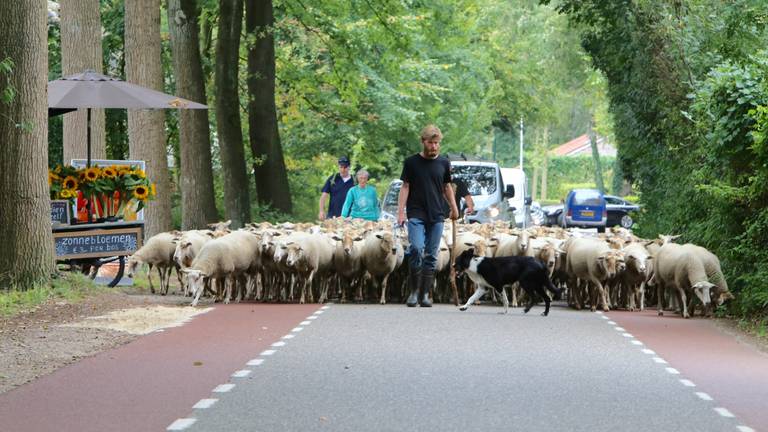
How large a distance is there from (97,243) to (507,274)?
19.8 ft

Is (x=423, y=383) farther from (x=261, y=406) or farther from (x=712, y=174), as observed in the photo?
(x=712, y=174)

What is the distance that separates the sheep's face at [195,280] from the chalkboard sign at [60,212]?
2.35m

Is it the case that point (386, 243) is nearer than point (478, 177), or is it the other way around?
→ point (386, 243)

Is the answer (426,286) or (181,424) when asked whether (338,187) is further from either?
(181,424)

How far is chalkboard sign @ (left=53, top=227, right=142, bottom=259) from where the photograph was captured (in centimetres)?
1862

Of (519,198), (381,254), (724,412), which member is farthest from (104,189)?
(519,198)

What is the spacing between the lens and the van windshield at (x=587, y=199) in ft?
169

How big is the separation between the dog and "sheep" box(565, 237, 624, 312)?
1.05 m

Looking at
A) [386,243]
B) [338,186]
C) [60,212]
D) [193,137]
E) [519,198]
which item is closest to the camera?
[386,243]

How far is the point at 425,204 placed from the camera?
1730cm

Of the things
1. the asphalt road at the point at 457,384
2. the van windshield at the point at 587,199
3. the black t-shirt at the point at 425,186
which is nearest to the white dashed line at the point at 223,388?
the asphalt road at the point at 457,384

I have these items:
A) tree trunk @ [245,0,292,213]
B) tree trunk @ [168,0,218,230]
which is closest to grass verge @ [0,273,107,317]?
tree trunk @ [168,0,218,230]

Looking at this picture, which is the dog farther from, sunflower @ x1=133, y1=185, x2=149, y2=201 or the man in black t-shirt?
sunflower @ x1=133, y1=185, x2=149, y2=201

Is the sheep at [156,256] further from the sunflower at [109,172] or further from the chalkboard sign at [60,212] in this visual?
the chalkboard sign at [60,212]
